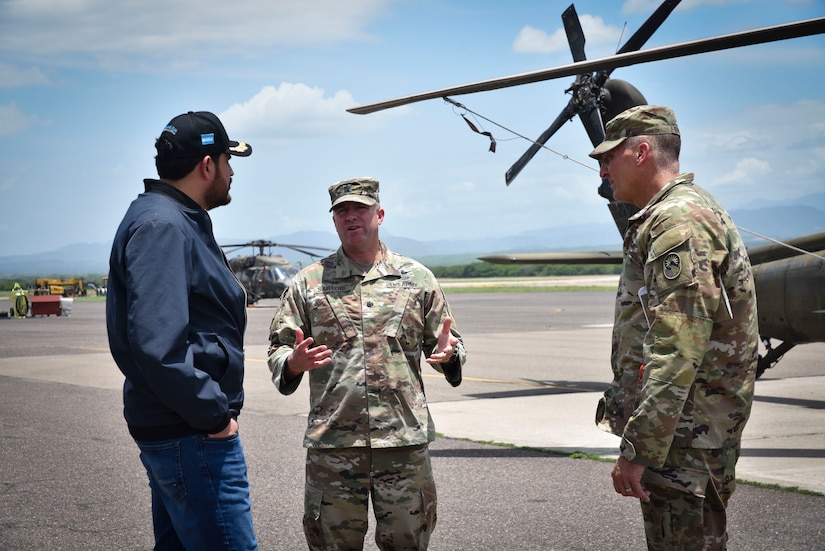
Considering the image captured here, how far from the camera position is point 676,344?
2.89 meters

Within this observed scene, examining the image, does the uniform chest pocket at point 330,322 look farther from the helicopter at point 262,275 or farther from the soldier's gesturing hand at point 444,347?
the helicopter at point 262,275

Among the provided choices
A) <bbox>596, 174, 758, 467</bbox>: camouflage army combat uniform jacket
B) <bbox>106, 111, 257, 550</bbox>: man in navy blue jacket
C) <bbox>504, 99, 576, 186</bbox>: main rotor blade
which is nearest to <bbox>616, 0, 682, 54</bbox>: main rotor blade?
<bbox>504, 99, 576, 186</bbox>: main rotor blade

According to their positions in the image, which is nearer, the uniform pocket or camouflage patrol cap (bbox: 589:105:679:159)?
camouflage patrol cap (bbox: 589:105:679:159)

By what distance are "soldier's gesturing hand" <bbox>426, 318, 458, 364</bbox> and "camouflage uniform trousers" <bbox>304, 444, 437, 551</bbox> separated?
1.26ft

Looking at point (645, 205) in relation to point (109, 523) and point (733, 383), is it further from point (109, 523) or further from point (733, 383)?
point (109, 523)

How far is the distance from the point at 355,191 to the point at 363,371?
785 mm

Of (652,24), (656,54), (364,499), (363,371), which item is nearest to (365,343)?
(363,371)

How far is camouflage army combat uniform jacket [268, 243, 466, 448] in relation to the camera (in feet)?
12.1

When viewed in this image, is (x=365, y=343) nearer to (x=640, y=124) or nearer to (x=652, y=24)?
(x=640, y=124)

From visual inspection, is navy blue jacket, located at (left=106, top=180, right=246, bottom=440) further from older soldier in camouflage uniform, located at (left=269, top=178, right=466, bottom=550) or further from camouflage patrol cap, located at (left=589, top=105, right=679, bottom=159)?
camouflage patrol cap, located at (left=589, top=105, right=679, bottom=159)

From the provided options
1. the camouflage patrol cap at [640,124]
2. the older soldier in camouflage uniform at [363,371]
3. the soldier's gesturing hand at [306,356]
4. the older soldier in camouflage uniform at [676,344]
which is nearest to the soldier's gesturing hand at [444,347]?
the older soldier in camouflage uniform at [363,371]

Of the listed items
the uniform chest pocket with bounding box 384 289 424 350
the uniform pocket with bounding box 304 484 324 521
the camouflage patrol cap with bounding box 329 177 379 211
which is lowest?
the uniform pocket with bounding box 304 484 324 521

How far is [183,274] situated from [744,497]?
15.0ft

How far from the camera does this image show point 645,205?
3.26 meters
